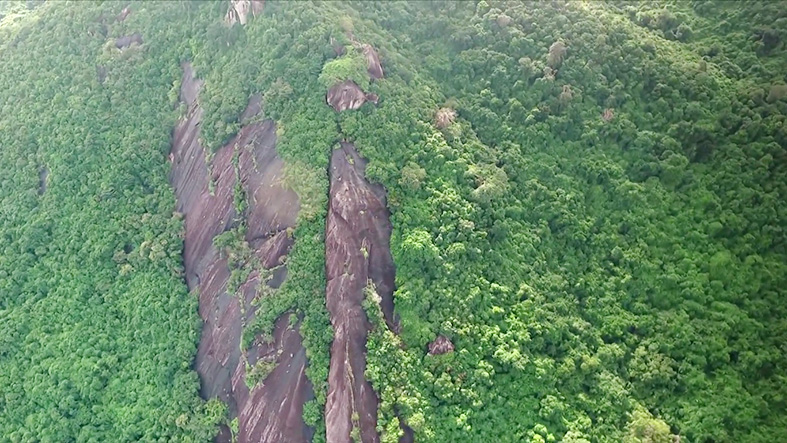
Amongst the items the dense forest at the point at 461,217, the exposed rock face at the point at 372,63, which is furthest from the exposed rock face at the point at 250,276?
the exposed rock face at the point at 372,63

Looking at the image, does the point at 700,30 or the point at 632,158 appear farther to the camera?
the point at 700,30

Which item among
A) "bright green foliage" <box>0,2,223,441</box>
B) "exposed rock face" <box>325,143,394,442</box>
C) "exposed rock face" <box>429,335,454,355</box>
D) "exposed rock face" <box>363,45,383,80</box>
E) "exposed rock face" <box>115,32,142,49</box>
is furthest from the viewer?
"exposed rock face" <box>115,32,142,49</box>

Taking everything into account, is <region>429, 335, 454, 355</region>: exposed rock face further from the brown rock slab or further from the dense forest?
the brown rock slab

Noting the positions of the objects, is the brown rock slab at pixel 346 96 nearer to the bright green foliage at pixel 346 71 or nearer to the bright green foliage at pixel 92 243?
the bright green foliage at pixel 346 71

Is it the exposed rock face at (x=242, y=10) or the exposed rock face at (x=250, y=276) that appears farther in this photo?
the exposed rock face at (x=242, y=10)

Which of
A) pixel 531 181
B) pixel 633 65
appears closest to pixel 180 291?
pixel 531 181

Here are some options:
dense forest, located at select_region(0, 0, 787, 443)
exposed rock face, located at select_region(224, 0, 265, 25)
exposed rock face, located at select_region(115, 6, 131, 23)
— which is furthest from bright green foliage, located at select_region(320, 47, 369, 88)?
exposed rock face, located at select_region(115, 6, 131, 23)

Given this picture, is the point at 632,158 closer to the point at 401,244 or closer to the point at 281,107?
the point at 401,244
